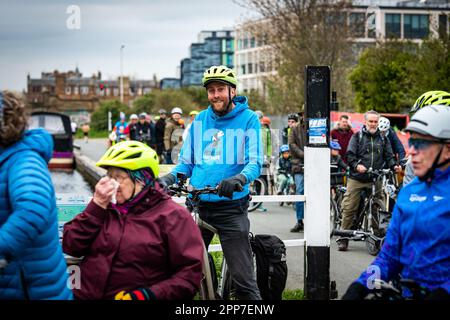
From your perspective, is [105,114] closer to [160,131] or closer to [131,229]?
[160,131]

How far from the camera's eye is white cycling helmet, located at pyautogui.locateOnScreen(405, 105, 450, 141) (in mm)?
4027

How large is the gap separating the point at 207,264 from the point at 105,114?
81.6 m

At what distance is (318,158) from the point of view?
7203 mm

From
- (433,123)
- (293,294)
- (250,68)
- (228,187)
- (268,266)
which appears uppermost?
(250,68)

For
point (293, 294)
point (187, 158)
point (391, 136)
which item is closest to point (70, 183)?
point (391, 136)

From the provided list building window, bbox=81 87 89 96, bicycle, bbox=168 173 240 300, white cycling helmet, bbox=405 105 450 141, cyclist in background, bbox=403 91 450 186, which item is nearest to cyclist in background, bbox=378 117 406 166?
cyclist in background, bbox=403 91 450 186

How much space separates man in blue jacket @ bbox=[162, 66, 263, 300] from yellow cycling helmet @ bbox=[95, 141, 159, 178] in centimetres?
147

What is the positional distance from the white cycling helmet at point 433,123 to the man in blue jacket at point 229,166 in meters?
1.94

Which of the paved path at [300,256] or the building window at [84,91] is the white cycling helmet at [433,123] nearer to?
the paved path at [300,256]

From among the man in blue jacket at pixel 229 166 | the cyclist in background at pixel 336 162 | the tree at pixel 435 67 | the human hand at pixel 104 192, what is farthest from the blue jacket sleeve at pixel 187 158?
the tree at pixel 435 67

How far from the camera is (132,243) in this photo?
418cm
